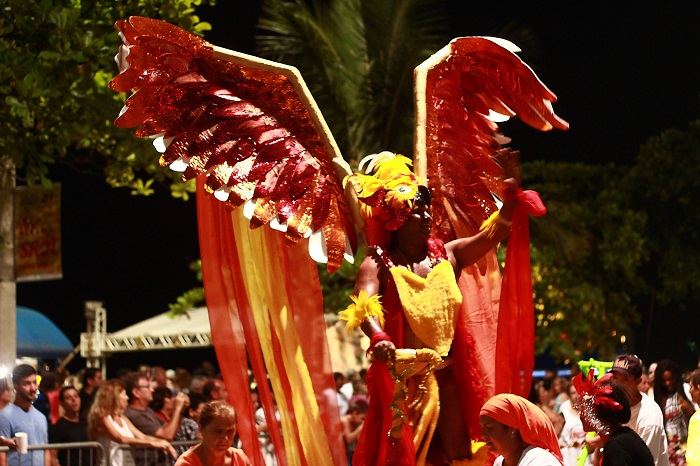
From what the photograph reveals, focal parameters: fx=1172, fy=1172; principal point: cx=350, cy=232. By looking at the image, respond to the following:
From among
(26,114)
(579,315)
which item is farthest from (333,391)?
(579,315)

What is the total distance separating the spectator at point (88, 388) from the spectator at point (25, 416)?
105 centimetres

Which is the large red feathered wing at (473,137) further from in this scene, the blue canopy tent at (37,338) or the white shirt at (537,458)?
the blue canopy tent at (37,338)

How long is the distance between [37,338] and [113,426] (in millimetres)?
9452

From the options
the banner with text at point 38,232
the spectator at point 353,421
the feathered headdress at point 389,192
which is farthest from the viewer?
the spectator at point 353,421

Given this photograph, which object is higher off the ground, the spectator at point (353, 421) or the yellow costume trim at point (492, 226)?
the yellow costume trim at point (492, 226)

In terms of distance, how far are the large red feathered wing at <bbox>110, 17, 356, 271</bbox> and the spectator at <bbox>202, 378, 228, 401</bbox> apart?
3.16 m

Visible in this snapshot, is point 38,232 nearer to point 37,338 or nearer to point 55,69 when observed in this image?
point 55,69

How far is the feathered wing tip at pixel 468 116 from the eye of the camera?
659 centimetres

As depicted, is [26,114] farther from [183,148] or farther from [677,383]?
[677,383]

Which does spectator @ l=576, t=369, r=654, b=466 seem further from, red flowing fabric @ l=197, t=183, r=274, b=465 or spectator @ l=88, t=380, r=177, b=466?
spectator @ l=88, t=380, r=177, b=466

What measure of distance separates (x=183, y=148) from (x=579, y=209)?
1366cm

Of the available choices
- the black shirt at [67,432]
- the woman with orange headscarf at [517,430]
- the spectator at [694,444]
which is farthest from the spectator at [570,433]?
the woman with orange headscarf at [517,430]

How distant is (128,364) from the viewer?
24.7 m

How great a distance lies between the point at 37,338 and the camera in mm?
17234
